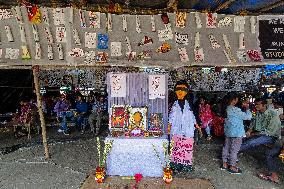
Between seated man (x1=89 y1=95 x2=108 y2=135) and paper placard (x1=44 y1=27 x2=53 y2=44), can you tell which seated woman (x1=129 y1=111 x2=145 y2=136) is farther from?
seated man (x1=89 y1=95 x2=108 y2=135)

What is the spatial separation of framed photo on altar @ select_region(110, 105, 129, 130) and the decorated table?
0.37 meters

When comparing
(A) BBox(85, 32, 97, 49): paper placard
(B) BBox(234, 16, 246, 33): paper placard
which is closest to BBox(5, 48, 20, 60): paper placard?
(A) BBox(85, 32, 97, 49): paper placard

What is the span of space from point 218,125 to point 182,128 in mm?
4744

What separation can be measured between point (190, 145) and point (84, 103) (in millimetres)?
7673

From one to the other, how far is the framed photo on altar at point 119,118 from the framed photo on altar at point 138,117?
12 cm

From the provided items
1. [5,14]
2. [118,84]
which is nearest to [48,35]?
[5,14]

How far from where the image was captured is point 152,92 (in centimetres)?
734

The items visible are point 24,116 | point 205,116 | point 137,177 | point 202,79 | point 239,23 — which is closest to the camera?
point 137,177

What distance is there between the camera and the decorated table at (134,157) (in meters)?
6.94

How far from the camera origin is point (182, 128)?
7488 mm

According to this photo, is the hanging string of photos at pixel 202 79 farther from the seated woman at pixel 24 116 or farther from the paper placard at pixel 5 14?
the paper placard at pixel 5 14

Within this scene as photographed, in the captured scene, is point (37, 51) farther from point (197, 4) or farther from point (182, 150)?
point (182, 150)

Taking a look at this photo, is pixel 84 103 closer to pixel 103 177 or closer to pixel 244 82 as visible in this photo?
pixel 103 177

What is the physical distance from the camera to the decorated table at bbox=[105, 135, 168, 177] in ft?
22.8
